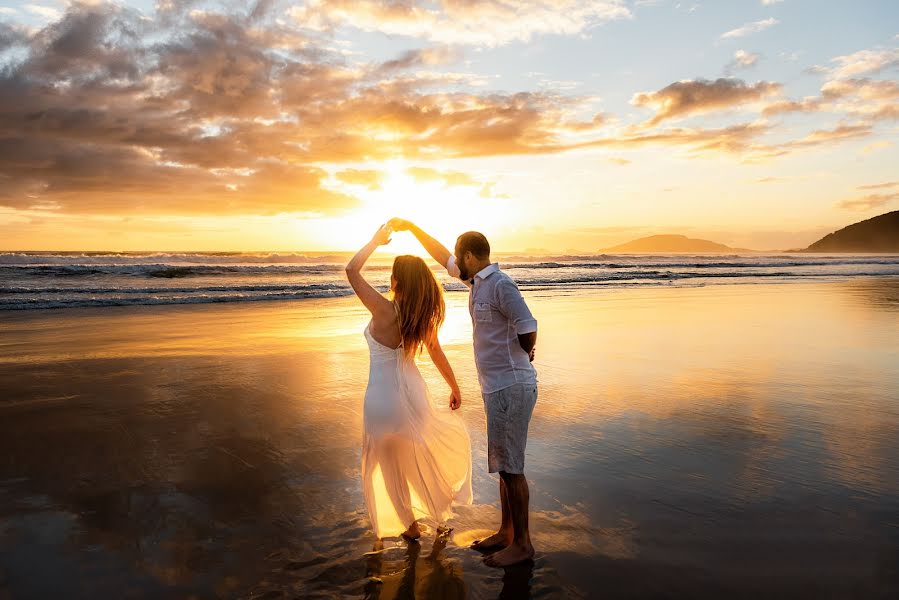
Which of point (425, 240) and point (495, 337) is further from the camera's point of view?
point (425, 240)

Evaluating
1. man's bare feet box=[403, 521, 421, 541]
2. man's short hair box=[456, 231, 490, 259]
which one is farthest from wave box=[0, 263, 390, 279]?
man's short hair box=[456, 231, 490, 259]

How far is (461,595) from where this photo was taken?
3.56 meters

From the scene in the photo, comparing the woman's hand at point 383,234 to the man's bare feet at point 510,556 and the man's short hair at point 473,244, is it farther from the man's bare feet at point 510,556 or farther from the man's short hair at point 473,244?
the man's bare feet at point 510,556

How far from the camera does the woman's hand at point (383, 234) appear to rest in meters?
4.16

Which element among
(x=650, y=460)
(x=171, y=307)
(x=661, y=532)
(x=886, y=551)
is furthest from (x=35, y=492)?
(x=171, y=307)

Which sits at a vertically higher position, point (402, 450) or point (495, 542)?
point (402, 450)

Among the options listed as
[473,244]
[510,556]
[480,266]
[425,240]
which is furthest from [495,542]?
[425,240]

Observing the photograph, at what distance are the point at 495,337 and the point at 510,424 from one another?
0.61 metres

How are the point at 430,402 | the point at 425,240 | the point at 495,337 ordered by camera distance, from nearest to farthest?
the point at 495,337
the point at 430,402
the point at 425,240

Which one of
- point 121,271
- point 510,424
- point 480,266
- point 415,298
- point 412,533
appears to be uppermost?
point 121,271

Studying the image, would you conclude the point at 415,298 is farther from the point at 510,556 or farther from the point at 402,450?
the point at 510,556

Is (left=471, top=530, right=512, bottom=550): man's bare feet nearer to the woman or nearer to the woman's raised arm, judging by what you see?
the woman

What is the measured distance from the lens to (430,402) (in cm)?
434

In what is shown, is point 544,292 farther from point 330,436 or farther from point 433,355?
point 433,355
